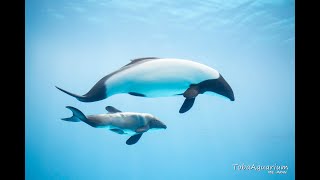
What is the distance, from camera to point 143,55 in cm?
739

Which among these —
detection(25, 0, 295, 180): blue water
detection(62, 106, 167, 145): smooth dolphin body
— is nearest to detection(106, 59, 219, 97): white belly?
detection(62, 106, 167, 145): smooth dolphin body

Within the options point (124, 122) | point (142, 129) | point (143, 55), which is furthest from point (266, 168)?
point (143, 55)

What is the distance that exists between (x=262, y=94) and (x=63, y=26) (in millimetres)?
5433

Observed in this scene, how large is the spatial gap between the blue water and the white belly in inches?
88.1

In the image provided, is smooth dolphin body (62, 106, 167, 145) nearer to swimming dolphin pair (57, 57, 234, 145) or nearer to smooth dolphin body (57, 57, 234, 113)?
swimming dolphin pair (57, 57, 234, 145)

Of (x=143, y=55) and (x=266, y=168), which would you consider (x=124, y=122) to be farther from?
(x=266, y=168)

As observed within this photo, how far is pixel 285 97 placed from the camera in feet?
24.5

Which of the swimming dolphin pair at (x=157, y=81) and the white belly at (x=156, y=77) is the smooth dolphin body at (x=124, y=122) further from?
the white belly at (x=156, y=77)

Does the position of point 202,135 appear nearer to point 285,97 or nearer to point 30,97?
point 285,97

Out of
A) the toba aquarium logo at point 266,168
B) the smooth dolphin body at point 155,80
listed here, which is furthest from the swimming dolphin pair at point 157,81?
the toba aquarium logo at point 266,168

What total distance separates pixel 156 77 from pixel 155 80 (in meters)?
0.05

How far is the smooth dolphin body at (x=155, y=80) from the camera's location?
197 inches
